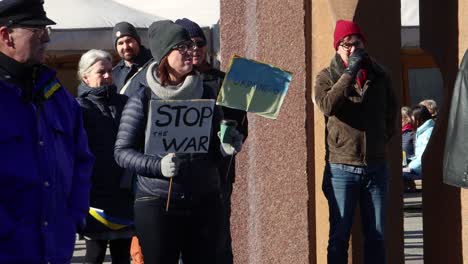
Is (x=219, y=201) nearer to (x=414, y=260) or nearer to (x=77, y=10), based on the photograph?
(x=414, y=260)

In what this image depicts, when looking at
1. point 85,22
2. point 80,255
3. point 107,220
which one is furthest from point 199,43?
point 85,22

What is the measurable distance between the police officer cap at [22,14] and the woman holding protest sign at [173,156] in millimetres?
1478

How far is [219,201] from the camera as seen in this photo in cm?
657

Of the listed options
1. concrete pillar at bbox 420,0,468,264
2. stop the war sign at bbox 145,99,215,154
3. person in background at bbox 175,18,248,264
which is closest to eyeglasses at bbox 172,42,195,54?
stop the war sign at bbox 145,99,215,154

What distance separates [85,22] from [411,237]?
4524 millimetres

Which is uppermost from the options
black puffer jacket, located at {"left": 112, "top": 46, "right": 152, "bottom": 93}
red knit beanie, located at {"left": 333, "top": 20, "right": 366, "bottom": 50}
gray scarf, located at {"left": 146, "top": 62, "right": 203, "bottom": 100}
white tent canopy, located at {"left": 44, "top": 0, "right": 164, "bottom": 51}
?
white tent canopy, located at {"left": 44, "top": 0, "right": 164, "bottom": 51}

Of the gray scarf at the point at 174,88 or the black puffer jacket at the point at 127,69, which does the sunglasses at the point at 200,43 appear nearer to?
the black puffer jacket at the point at 127,69

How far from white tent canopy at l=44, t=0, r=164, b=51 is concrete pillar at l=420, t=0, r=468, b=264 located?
6614mm

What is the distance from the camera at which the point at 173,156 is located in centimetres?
634

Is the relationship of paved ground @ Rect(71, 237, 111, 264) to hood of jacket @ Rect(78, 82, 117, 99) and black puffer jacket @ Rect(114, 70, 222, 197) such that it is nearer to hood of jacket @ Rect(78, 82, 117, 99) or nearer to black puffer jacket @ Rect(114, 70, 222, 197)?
hood of jacket @ Rect(78, 82, 117, 99)

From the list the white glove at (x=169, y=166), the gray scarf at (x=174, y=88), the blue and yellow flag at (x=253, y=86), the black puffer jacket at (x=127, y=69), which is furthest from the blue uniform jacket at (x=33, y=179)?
the black puffer jacket at (x=127, y=69)

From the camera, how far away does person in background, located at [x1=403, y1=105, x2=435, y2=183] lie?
16391 mm

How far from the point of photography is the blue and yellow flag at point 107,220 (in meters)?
8.25

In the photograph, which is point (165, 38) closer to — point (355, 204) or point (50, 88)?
point (50, 88)
